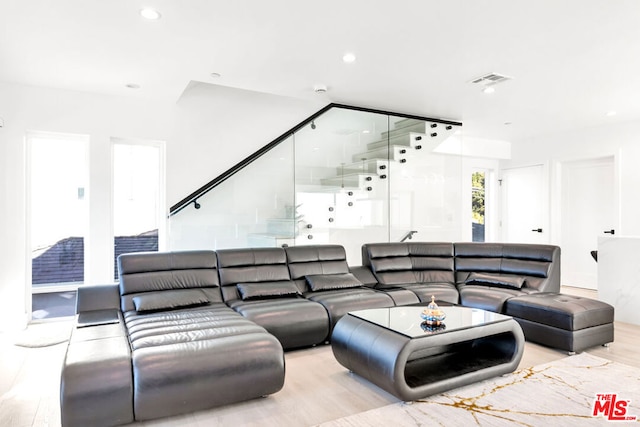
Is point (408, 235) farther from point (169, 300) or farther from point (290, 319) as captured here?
point (169, 300)

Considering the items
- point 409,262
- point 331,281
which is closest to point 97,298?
point 331,281

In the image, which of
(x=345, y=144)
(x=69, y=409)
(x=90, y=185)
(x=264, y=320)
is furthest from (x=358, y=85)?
(x=69, y=409)

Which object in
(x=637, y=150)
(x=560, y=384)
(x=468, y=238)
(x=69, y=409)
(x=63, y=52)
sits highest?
(x=63, y=52)

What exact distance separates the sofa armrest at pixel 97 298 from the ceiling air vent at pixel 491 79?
4001mm

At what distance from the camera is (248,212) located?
480cm

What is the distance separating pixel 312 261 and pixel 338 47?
210 cm

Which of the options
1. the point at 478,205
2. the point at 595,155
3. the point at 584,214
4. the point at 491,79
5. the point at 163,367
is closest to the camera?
the point at 163,367

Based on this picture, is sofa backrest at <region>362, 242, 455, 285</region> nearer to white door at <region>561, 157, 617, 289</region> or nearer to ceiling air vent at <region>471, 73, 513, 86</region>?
ceiling air vent at <region>471, 73, 513, 86</region>

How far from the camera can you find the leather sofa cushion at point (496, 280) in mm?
4148

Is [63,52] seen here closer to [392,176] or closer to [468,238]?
[392,176]

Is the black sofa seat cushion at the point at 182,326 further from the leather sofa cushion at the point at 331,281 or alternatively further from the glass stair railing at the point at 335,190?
the glass stair railing at the point at 335,190

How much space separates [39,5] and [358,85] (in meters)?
2.88

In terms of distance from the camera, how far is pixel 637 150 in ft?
18.9

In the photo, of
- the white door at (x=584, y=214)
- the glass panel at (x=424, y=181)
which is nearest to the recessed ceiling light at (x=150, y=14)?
the glass panel at (x=424, y=181)
